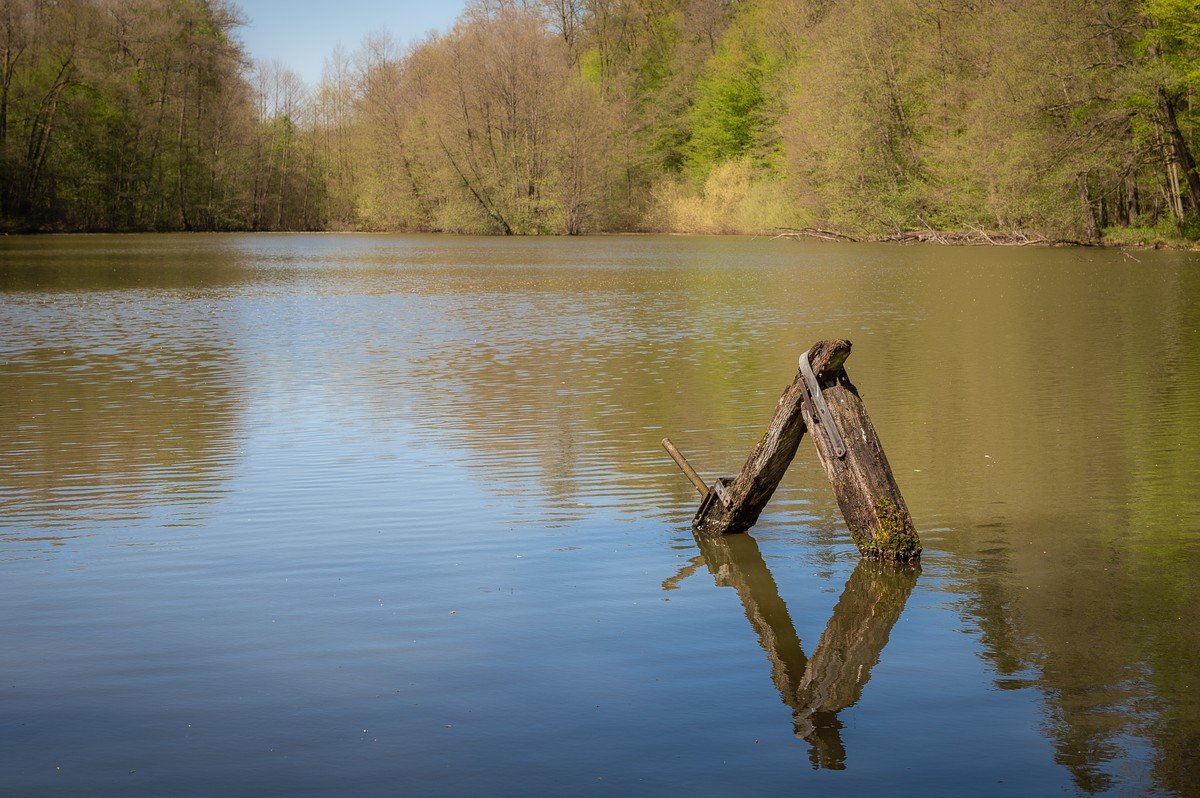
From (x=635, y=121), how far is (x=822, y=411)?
251 ft

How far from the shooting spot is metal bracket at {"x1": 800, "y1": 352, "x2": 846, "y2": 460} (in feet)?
22.9

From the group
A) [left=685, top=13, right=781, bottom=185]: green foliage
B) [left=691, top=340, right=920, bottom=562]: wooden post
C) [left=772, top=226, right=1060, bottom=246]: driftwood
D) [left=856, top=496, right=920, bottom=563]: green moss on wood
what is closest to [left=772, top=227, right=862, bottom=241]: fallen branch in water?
[left=772, top=226, right=1060, bottom=246]: driftwood

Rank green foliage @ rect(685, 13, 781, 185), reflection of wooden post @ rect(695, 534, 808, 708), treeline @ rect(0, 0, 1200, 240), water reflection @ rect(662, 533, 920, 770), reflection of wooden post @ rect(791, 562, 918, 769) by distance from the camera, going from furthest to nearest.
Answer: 1. green foliage @ rect(685, 13, 781, 185)
2. treeline @ rect(0, 0, 1200, 240)
3. reflection of wooden post @ rect(695, 534, 808, 708)
4. water reflection @ rect(662, 533, 920, 770)
5. reflection of wooden post @ rect(791, 562, 918, 769)

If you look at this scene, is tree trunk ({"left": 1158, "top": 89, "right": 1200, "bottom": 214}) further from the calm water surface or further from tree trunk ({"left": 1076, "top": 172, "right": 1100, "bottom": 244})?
the calm water surface

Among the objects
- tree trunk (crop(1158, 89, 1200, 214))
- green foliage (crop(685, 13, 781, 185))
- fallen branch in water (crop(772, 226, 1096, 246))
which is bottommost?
fallen branch in water (crop(772, 226, 1096, 246))

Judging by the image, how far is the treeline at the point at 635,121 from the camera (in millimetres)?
43688

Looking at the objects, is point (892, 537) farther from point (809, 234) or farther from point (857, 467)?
point (809, 234)

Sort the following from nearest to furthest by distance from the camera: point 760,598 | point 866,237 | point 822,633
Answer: point 822,633 → point 760,598 → point 866,237

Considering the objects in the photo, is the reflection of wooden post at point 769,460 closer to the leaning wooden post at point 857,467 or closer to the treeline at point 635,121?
the leaning wooden post at point 857,467

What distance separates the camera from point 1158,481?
31.1ft

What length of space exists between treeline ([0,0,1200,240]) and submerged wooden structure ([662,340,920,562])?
116 ft

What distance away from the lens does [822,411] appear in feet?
23.0

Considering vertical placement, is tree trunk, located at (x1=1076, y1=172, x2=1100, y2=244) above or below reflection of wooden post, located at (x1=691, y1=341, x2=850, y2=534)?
above

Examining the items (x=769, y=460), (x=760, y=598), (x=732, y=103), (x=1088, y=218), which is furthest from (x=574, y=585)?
(x=732, y=103)
